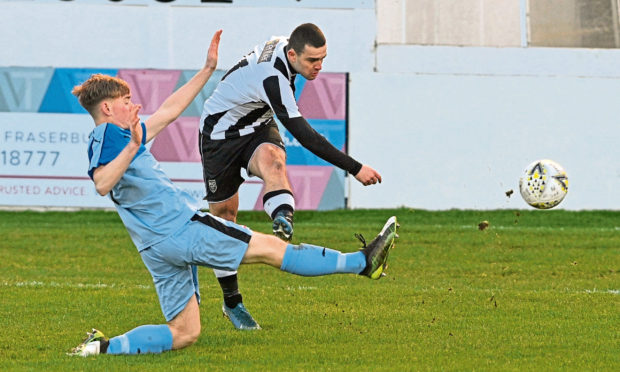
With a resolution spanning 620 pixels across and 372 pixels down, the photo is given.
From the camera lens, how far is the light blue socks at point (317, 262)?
568 cm

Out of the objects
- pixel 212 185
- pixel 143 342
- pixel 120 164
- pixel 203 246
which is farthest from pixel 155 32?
pixel 120 164

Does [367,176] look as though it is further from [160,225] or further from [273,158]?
[160,225]

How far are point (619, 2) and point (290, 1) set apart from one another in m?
6.85

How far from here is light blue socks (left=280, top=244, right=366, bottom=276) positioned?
5680mm

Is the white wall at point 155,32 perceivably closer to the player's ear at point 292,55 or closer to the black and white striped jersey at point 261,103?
the black and white striped jersey at point 261,103

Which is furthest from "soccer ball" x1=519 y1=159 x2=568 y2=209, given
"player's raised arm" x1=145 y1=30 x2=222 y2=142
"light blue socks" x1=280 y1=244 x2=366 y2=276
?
"player's raised arm" x1=145 y1=30 x2=222 y2=142

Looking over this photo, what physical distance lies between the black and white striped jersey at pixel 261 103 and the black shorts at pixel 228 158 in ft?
0.18

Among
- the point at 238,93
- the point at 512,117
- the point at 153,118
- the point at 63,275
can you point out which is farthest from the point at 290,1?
the point at 153,118

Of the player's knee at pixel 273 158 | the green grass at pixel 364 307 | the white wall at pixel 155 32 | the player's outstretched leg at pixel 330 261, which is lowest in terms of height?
the green grass at pixel 364 307

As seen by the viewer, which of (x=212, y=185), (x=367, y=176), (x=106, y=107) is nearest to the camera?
(x=106, y=107)

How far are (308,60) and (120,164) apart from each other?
7.47 feet

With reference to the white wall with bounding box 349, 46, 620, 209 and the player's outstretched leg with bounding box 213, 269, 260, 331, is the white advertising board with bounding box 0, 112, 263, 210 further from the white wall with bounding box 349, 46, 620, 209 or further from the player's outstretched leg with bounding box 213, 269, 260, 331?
the player's outstretched leg with bounding box 213, 269, 260, 331

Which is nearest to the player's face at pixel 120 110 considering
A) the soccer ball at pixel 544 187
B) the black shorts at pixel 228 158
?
the black shorts at pixel 228 158

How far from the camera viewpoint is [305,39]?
7.13 m
